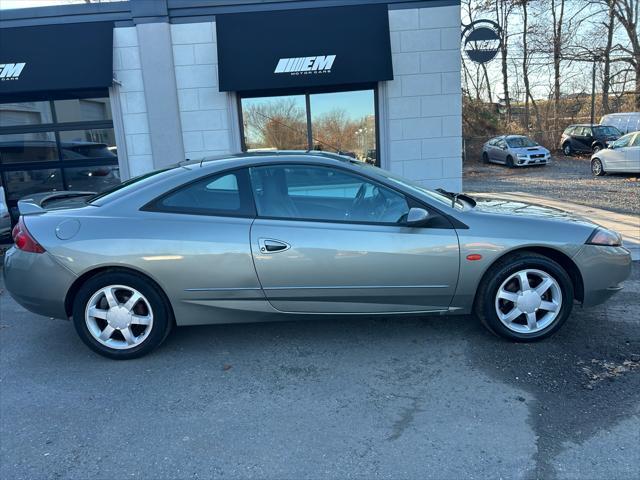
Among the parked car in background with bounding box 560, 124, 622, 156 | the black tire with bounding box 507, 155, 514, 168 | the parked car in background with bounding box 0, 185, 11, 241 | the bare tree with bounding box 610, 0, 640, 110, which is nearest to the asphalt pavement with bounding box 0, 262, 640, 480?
the parked car in background with bounding box 0, 185, 11, 241

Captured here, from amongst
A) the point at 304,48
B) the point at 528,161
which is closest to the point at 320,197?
the point at 304,48

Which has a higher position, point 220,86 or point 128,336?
point 220,86

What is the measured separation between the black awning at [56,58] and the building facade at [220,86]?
0.02m

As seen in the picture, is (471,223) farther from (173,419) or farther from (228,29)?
(228,29)

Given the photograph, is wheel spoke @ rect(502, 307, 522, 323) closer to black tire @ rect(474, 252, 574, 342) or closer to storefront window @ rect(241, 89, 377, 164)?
black tire @ rect(474, 252, 574, 342)

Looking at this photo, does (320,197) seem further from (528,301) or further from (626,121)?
(626,121)

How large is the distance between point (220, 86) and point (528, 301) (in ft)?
19.5

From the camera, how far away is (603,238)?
3.78m

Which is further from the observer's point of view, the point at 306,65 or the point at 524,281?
the point at 306,65

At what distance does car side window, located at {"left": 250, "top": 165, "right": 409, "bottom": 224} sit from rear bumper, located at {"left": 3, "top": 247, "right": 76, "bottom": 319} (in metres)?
1.53

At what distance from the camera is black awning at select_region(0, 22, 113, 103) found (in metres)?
7.67

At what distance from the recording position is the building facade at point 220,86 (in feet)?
25.5

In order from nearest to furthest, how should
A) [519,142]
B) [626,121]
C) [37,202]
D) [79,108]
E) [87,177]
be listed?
[37,202]
[79,108]
[87,177]
[519,142]
[626,121]

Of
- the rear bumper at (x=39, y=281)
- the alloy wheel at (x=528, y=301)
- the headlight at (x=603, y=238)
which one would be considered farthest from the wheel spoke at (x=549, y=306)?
the rear bumper at (x=39, y=281)
